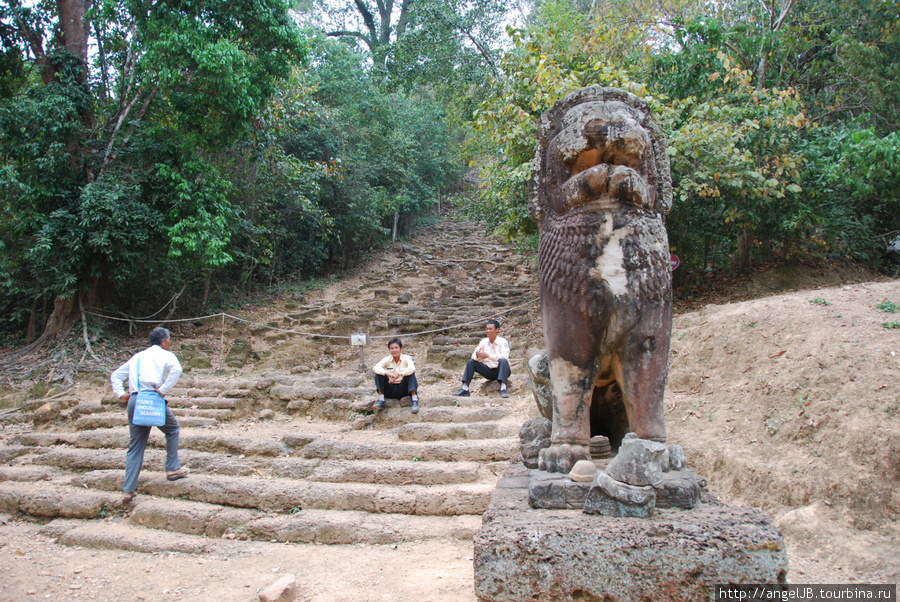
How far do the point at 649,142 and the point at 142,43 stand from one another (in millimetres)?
8470

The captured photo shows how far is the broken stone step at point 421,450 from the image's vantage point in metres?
5.24

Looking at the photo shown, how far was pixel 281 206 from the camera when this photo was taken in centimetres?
1441

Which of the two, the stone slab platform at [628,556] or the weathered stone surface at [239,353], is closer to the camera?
the stone slab platform at [628,556]

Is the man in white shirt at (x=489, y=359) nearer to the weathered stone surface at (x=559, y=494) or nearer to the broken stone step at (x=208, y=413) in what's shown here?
the broken stone step at (x=208, y=413)

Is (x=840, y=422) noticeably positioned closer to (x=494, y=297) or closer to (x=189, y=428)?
(x=189, y=428)

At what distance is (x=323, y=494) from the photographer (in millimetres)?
4770

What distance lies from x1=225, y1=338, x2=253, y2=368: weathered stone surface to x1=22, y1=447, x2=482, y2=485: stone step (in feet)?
11.4

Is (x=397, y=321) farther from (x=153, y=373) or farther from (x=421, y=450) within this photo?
(x=153, y=373)

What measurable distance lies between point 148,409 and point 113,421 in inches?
98.3

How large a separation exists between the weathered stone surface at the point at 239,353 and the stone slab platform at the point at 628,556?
8.44 metres

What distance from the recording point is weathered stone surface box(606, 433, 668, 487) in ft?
7.04

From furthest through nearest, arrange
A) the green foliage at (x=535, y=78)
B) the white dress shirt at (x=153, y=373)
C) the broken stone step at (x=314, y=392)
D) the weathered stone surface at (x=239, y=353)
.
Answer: the weathered stone surface at (x=239, y=353) → the broken stone step at (x=314, y=392) → the green foliage at (x=535, y=78) → the white dress shirt at (x=153, y=373)

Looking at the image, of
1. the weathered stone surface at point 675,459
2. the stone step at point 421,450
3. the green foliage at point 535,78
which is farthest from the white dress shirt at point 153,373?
the green foliage at point 535,78

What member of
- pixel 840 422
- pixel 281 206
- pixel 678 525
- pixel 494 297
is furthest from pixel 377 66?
pixel 678 525
